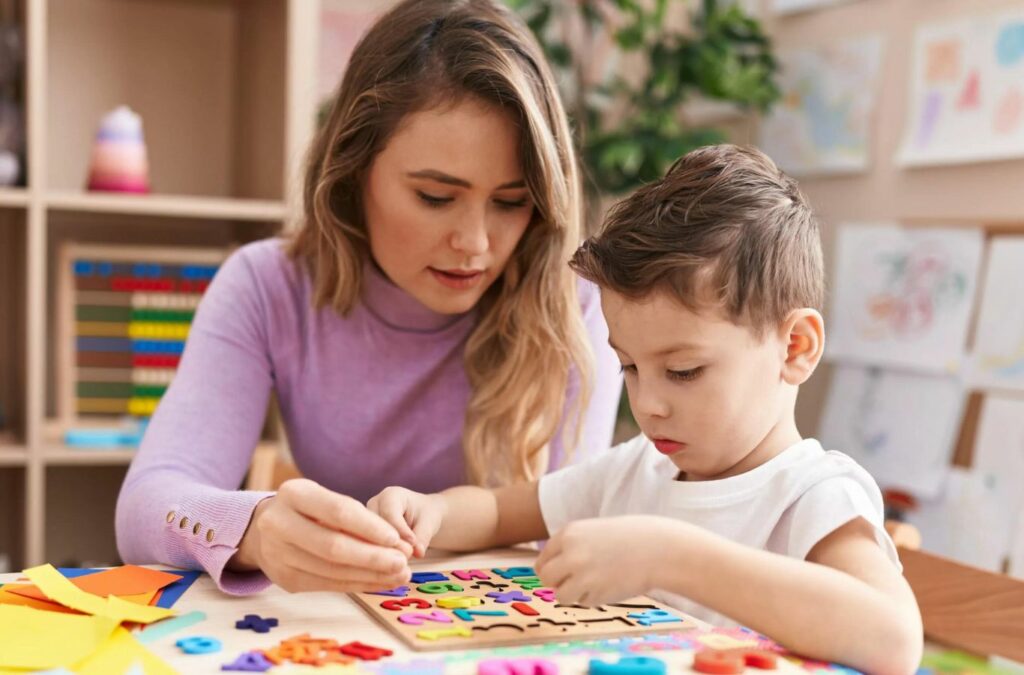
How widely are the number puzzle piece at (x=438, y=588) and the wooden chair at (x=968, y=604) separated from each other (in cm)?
42

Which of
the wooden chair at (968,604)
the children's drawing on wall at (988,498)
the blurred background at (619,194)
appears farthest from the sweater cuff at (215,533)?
the children's drawing on wall at (988,498)

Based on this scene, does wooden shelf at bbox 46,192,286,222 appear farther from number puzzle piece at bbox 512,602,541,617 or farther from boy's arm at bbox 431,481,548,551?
number puzzle piece at bbox 512,602,541,617

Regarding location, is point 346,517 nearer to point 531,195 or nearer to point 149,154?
point 531,195

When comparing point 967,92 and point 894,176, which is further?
point 894,176

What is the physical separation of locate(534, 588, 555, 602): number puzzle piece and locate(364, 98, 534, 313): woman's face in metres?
0.42

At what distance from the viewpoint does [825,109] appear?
2557 millimetres

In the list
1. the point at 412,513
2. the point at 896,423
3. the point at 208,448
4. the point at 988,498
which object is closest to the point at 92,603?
the point at 412,513

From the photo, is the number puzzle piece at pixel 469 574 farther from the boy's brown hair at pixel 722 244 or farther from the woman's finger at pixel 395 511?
the boy's brown hair at pixel 722 244

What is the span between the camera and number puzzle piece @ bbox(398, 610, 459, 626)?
788 millimetres

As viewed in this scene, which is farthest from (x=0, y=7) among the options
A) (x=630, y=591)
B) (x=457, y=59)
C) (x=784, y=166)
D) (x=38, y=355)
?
(x=630, y=591)

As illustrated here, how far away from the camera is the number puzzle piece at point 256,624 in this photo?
0.78m

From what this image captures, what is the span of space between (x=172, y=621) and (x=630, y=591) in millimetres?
323

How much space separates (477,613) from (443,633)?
61 mm

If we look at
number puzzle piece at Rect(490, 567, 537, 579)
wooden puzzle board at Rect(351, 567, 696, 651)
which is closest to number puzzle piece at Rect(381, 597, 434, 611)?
wooden puzzle board at Rect(351, 567, 696, 651)
